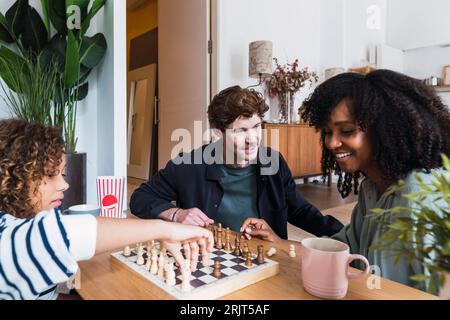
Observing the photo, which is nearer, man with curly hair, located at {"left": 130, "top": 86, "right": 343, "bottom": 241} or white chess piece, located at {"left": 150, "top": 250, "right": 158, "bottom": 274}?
white chess piece, located at {"left": 150, "top": 250, "right": 158, "bottom": 274}

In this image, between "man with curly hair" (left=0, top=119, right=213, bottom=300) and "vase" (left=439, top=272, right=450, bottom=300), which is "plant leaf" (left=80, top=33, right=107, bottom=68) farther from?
"vase" (left=439, top=272, right=450, bottom=300)

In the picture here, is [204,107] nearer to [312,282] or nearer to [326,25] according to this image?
[326,25]

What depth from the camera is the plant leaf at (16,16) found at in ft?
6.95

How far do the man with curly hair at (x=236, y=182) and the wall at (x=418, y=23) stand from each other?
548cm

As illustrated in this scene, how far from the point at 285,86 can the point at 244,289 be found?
11.9 ft

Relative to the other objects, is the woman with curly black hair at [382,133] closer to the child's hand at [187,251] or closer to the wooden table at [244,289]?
the wooden table at [244,289]

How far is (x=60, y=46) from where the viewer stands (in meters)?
2.27

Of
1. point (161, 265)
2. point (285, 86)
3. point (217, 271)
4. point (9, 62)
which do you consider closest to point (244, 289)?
point (217, 271)

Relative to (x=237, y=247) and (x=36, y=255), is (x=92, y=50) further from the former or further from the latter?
(x=36, y=255)

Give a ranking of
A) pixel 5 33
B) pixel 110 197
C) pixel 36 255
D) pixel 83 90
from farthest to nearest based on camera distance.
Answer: pixel 83 90 < pixel 5 33 < pixel 110 197 < pixel 36 255

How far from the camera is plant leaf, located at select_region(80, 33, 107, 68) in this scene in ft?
7.89

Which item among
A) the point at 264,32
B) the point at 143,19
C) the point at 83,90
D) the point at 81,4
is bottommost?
the point at 83,90

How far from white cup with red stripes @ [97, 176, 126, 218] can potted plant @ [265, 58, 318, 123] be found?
303 centimetres

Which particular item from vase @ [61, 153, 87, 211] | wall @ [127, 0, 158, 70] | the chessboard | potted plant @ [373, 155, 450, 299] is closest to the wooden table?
the chessboard
